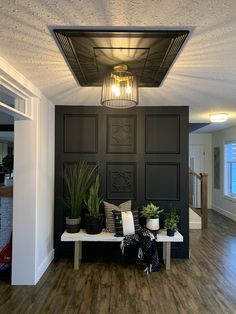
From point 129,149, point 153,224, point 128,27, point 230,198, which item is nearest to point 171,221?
point 153,224

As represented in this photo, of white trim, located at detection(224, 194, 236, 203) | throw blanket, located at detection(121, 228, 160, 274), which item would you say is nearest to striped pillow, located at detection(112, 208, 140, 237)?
throw blanket, located at detection(121, 228, 160, 274)

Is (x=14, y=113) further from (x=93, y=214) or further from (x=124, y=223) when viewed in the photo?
(x=124, y=223)

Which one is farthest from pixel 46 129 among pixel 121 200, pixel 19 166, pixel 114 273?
pixel 114 273

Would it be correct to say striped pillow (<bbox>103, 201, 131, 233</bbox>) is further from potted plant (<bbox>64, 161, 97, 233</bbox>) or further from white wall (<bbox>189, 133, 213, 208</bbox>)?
white wall (<bbox>189, 133, 213, 208</bbox>)

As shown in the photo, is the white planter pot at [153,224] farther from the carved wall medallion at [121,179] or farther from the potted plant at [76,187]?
the potted plant at [76,187]

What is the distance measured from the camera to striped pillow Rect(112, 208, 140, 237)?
134 inches

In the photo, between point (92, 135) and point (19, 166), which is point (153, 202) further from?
point (19, 166)

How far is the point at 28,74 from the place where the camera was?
2.52 m

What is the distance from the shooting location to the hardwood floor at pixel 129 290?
101 inches

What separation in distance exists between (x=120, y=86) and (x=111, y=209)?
2013 millimetres

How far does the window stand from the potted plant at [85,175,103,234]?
14.9 feet

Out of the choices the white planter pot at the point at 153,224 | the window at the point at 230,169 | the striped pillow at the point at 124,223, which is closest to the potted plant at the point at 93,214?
the striped pillow at the point at 124,223

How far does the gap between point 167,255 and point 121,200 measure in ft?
3.35

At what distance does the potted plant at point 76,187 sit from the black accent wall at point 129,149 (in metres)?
0.12
